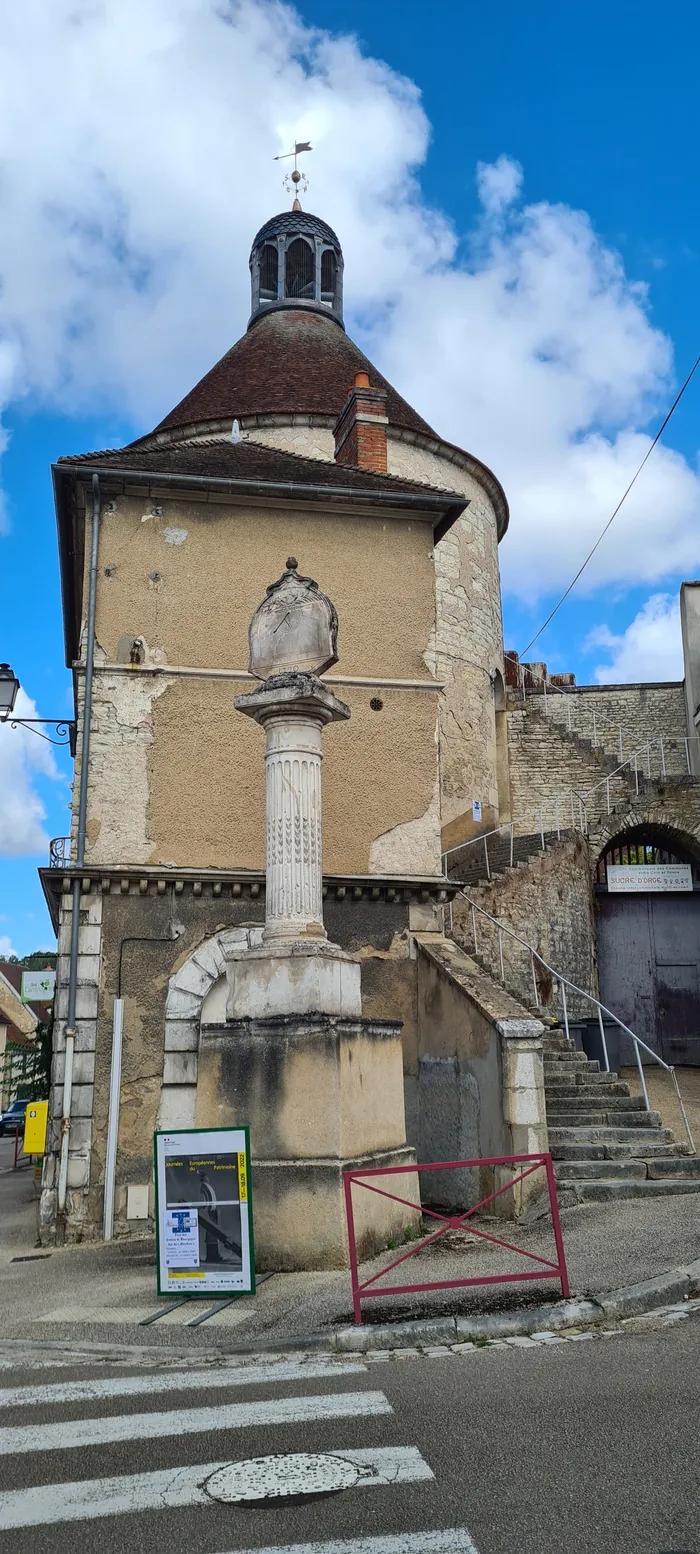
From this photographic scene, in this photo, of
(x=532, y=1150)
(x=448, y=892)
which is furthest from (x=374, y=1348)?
(x=448, y=892)

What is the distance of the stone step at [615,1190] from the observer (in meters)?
9.46

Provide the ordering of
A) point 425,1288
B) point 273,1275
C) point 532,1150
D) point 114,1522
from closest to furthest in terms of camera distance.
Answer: point 114,1522 < point 425,1288 < point 273,1275 < point 532,1150

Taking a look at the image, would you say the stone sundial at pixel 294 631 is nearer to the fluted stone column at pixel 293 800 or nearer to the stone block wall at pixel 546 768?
the fluted stone column at pixel 293 800

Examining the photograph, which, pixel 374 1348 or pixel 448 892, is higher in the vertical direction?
pixel 448 892

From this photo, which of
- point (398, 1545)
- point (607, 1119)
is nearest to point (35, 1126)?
point (607, 1119)

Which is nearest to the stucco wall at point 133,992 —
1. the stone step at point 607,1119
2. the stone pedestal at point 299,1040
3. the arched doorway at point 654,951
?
the stone step at point 607,1119

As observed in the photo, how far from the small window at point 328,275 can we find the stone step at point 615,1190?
21.1 m

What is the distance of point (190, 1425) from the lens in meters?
4.50

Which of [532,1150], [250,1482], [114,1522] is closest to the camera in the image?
[114,1522]

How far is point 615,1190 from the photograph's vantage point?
31.4 ft

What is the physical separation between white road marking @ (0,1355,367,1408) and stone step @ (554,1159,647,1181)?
4.94 m

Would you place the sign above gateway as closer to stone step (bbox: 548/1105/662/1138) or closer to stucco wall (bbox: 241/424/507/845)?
stucco wall (bbox: 241/424/507/845)

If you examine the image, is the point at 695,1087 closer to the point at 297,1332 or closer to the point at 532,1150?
the point at 532,1150

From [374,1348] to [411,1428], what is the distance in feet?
5.34
